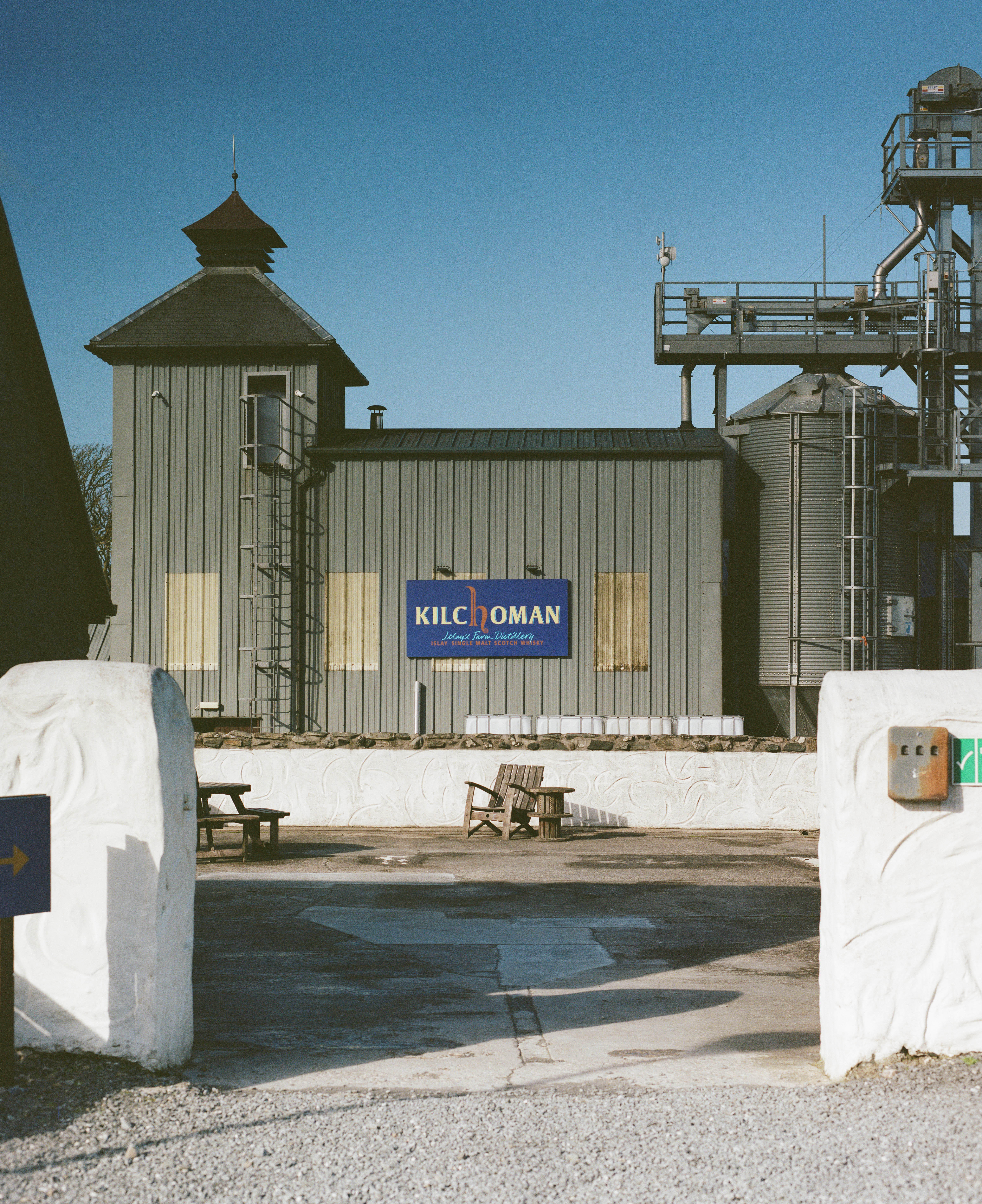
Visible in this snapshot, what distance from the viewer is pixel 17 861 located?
5.48m

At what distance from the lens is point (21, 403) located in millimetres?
11664

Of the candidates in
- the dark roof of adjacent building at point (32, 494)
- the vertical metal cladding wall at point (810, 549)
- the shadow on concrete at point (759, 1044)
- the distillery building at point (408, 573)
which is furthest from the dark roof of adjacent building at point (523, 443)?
the shadow on concrete at point (759, 1044)

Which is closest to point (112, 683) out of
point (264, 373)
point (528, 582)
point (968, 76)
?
point (528, 582)

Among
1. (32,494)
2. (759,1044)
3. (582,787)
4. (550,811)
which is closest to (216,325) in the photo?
(582,787)

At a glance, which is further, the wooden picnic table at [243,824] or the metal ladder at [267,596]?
the metal ladder at [267,596]

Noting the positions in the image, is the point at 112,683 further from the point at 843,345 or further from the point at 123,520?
the point at 843,345

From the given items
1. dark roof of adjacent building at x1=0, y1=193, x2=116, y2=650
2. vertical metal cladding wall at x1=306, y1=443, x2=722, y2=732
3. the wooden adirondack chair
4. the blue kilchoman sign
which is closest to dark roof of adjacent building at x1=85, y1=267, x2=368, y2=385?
vertical metal cladding wall at x1=306, y1=443, x2=722, y2=732

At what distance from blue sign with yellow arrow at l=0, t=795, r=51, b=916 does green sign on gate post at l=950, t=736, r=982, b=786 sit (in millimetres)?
4345

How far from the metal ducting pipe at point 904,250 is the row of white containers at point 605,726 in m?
10.1

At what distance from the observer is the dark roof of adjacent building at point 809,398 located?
78.5 feet

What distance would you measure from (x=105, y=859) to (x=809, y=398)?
2084cm

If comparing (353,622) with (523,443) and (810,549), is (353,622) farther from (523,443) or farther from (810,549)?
(810,549)

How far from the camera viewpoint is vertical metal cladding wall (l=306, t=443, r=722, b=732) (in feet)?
75.2

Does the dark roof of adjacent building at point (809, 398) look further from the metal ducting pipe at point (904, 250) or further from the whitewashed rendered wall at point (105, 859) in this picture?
the whitewashed rendered wall at point (105, 859)
